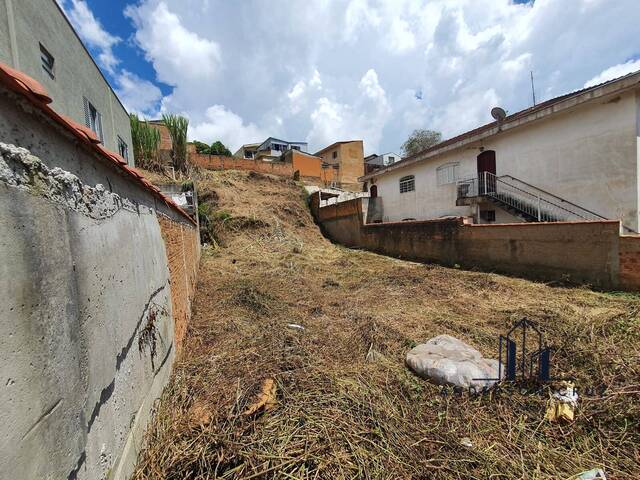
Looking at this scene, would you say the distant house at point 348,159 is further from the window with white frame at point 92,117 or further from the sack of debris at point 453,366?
the sack of debris at point 453,366

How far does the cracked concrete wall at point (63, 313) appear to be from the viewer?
0.92m

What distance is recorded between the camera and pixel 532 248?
315 inches

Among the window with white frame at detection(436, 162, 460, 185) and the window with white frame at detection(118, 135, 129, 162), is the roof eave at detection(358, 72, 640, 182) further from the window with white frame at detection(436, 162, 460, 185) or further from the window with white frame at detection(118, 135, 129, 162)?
the window with white frame at detection(118, 135, 129, 162)

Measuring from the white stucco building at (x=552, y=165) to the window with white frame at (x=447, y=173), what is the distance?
0.05m

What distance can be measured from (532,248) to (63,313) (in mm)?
9813

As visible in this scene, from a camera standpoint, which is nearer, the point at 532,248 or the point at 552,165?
the point at 532,248

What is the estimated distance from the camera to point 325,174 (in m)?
29.3

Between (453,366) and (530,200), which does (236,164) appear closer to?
(530,200)

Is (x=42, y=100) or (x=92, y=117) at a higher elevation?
(x=92, y=117)

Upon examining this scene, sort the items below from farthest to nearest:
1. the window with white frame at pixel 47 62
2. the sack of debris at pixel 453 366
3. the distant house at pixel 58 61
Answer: the window with white frame at pixel 47 62, the distant house at pixel 58 61, the sack of debris at pixel 453 366

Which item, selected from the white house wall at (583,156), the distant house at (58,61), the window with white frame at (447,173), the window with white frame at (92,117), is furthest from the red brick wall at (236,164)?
the white house wall at (583,156)

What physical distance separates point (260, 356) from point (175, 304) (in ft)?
4.29

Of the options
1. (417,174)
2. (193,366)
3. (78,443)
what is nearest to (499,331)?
(193,366)

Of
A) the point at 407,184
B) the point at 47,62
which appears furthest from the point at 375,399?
the point at 407,184
